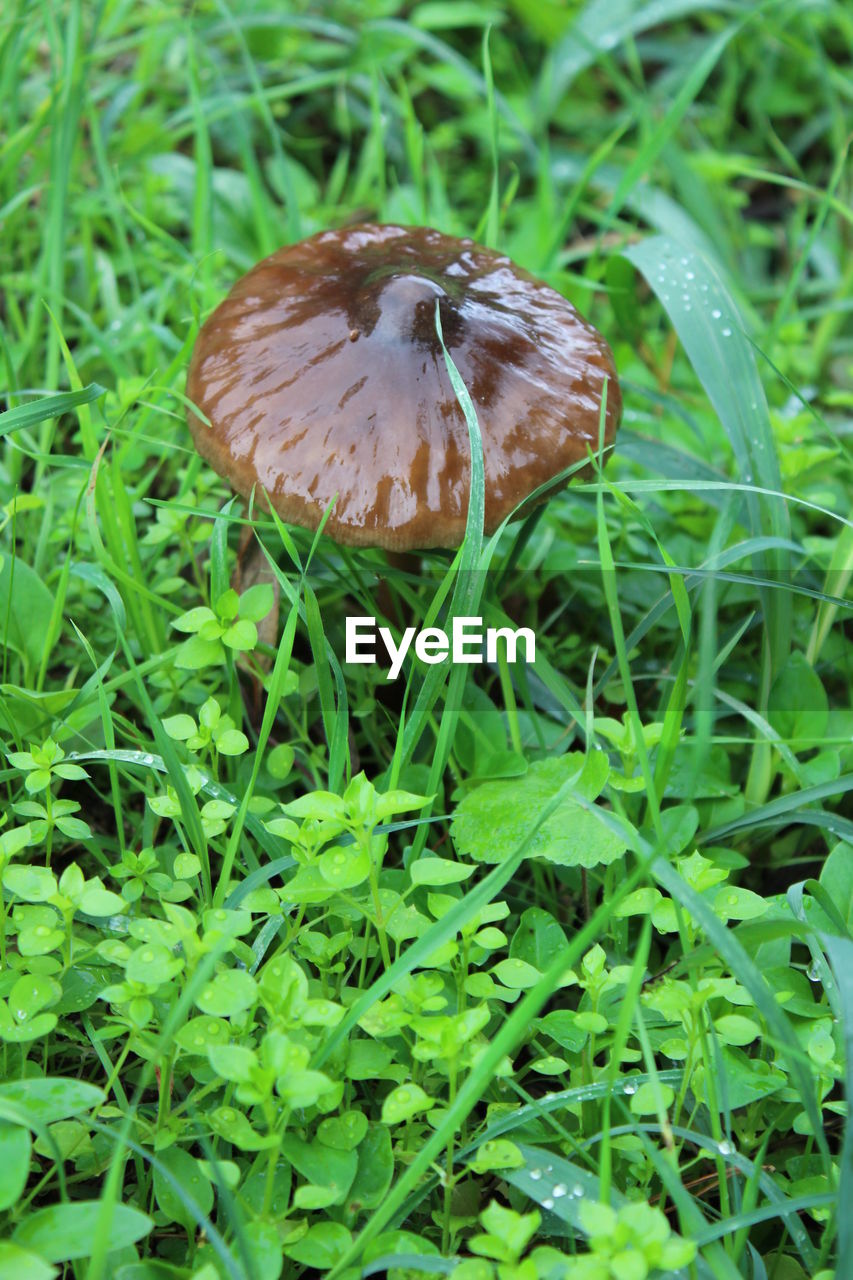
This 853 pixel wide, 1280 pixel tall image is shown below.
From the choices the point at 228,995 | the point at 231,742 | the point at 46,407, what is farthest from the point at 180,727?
the point at 46,407

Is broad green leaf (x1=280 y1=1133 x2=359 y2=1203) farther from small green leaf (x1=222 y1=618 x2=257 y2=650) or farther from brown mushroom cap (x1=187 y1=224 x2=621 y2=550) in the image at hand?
brown mushroom cap (x1=187 y1=224 x2=621 y2=550)

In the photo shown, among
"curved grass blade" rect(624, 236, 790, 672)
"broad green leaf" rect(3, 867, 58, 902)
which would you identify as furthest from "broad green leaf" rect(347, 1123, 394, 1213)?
"curved grass blade" rect(624, 236, 790, 672)

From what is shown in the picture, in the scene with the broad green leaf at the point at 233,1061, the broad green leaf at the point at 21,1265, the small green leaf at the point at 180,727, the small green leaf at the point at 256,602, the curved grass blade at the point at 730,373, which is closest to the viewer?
the broad green leaf at the point at 21,1265

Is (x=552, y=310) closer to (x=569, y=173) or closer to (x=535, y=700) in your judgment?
(x=535, y=700)

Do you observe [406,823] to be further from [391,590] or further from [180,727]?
[391,590]

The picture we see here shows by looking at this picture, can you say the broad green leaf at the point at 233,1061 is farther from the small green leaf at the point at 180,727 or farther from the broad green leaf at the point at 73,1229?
the small green leaf at the point at 180,727

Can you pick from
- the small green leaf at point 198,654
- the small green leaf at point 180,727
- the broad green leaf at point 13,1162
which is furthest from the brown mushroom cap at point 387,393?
the broad green leaf at point 13,1162
